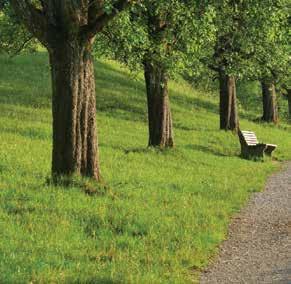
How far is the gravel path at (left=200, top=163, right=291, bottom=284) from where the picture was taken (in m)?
8.45

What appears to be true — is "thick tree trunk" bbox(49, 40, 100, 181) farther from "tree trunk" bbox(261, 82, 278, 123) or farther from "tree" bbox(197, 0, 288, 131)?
"tree trunk" bbox(261, 82, 278, 123)

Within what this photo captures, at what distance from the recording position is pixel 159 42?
18953 millimetres

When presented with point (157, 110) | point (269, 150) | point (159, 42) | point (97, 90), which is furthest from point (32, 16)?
point (97, 90)

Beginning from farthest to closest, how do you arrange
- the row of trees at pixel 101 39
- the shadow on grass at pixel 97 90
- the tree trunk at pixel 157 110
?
1. the shadow on grass at pixel 97 90
2. the tree trunk at pixel 157 110
3. the row of trees at pixel 101 39

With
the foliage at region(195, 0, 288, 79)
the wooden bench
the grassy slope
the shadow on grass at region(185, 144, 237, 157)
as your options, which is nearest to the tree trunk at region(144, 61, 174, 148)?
the grassy slope

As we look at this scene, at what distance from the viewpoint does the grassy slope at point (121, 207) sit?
8000 mm

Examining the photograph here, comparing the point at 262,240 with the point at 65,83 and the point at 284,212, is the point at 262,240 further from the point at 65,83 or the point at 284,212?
the point at 65,83

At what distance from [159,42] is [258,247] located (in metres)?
10.1

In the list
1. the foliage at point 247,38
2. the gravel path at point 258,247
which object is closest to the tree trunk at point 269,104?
the foliage at point 247,38

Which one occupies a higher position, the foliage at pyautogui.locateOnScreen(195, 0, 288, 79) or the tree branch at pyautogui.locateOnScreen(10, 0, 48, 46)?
the foliage at pyautogui.locateOnScreen(195, 0, 288, 79)

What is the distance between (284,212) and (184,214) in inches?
116

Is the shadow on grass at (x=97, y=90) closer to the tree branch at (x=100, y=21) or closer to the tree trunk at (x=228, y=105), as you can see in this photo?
the tree trunk at (x=228, y=105)

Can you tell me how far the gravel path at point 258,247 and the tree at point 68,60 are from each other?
3.56 m

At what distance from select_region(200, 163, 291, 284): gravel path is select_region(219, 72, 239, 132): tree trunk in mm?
15507
